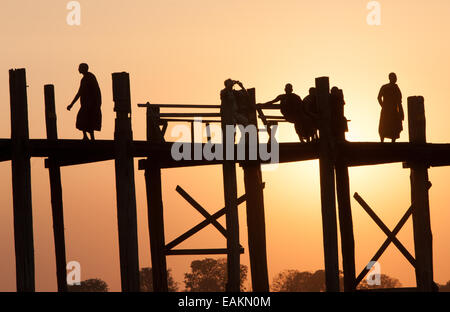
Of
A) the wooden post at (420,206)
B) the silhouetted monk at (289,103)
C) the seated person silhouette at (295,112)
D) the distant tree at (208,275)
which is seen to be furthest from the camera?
the distant tree at (208,275)

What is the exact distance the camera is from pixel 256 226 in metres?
23.6

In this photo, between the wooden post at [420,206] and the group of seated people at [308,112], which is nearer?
the group of seated people at [308,112]

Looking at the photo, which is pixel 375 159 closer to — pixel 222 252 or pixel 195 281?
pixel 222 252

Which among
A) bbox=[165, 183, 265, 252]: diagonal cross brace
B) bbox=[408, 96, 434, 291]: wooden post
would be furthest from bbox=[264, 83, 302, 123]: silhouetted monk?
bbox=[408, 96, 434, 291]: wooden post

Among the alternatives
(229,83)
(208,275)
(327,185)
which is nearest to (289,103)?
(229,83)

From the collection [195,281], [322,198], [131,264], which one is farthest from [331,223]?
[195,281]

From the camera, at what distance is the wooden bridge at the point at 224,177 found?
2070 centimetres

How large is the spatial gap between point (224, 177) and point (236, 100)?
4.52 feet

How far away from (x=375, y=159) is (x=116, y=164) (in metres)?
6.16

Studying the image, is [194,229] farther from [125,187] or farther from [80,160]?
[125,187]

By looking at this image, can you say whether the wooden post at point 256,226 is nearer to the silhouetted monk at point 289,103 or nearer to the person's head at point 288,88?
the silhouetted monk at point 289,103

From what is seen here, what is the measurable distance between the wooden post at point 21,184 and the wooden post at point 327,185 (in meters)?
5.24

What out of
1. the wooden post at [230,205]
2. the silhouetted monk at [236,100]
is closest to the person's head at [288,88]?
the silhouetted monk at [236,100]

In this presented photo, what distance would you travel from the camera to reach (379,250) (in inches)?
1030
